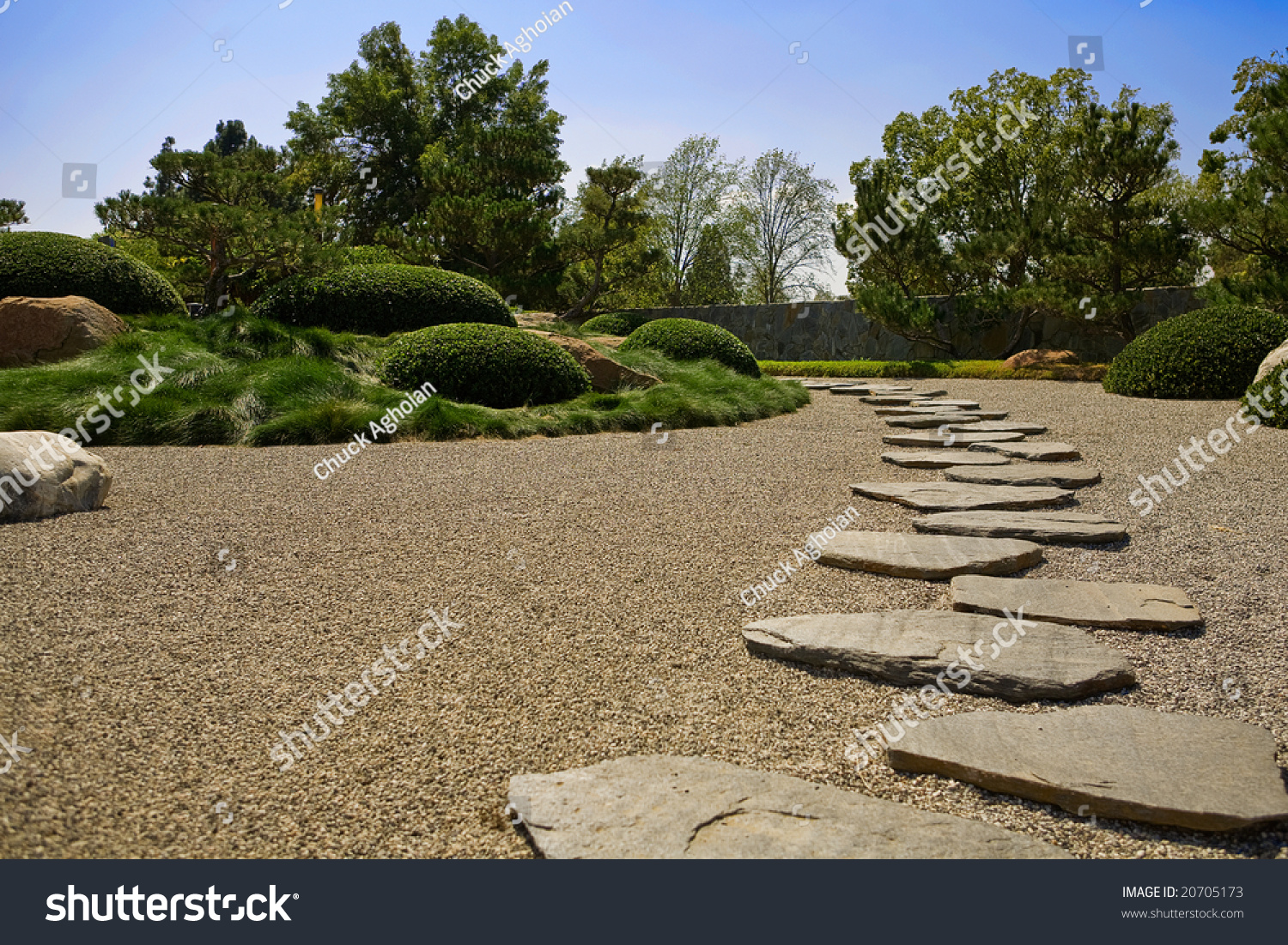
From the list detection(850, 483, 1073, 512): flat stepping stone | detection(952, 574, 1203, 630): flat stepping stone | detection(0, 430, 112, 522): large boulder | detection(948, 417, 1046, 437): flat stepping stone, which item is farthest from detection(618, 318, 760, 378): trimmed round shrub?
detection(952, 574, 1203, 630): flat stepping stone

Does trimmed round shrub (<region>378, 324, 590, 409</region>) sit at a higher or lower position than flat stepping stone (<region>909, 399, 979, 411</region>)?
higher

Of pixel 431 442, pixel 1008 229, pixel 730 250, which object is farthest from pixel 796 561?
pixel 730 250

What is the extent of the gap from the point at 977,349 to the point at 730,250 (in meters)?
15.2

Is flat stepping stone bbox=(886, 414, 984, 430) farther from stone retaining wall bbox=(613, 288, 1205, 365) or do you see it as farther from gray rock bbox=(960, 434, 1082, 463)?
stone retaining wall bbox=(613, 288, 1205, 365)

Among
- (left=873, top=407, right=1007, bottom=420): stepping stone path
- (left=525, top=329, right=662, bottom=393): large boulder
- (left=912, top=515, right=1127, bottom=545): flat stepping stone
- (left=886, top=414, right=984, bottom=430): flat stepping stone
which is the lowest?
(left=912, top=515, right=1127, bottom=545): flat stepping stone

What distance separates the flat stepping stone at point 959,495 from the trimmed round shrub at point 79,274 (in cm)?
809

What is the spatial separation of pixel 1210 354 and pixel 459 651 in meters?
9.11

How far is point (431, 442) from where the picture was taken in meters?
6.16

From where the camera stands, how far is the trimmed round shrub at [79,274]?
7.92 meters

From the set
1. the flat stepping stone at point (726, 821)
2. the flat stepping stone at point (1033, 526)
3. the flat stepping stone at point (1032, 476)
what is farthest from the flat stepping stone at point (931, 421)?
the flat stepping stone at point (726, 821)

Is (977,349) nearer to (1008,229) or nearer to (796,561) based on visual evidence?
(1008,229)

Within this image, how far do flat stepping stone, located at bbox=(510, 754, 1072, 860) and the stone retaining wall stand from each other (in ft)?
44.4

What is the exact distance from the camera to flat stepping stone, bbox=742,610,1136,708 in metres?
2.22

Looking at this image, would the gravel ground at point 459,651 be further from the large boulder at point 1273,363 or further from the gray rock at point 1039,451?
the large boulder at point 1273,363
